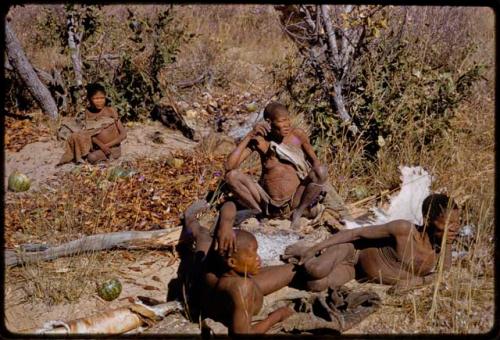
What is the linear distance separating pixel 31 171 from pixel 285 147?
11.5 ft

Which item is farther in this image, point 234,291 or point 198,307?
point 198,307

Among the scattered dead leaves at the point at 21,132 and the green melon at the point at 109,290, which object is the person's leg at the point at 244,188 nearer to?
the green melon at the point at 109,290

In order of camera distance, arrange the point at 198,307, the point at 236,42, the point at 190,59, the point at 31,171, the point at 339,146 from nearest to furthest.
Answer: the point at 198,307
the point at 339,146
the point at 31,171
the point at 190,59
the point at 236,42

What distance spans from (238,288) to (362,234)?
47.8 inches

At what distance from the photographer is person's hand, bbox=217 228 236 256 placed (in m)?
3.68

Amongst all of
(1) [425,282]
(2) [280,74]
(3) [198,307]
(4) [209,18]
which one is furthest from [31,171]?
(4) [209,18]

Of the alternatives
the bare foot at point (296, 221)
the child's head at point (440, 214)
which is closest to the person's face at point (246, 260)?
the child's head at point (440, 214)

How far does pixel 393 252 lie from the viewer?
4293 mm

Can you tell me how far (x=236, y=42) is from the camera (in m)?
12.0

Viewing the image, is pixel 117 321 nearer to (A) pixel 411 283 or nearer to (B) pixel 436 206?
(A) pixel 411 283

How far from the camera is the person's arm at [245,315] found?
3574 millimetres

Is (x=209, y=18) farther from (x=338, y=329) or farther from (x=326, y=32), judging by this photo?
(x=338, y=329)

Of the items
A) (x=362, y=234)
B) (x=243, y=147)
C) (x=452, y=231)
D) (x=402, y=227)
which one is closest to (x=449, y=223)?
(x=452, y=231)

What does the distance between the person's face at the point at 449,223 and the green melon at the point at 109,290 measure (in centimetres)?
236
